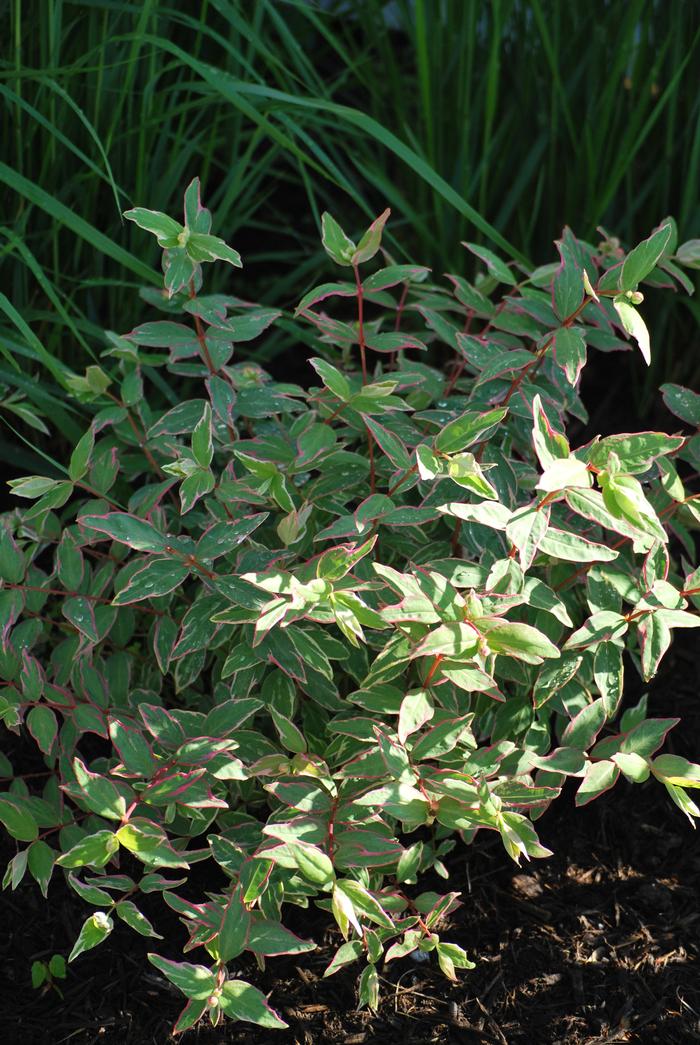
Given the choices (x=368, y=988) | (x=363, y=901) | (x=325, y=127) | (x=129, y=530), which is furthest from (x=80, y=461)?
(x=325, y=127)

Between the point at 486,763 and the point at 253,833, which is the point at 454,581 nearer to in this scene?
the point at 486,763

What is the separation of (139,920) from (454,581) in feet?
1.75

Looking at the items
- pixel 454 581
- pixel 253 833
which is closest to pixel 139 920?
pixel 253 833

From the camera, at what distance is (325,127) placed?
7.25ft

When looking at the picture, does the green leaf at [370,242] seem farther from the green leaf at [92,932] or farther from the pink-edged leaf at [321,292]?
the green leaf at [92,932]

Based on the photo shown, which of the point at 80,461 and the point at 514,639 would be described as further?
the point at 80,461

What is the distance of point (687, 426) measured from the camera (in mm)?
2141

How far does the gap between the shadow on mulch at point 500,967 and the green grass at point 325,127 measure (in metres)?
0.86

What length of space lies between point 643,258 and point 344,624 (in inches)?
20.3

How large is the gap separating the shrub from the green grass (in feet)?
0.87

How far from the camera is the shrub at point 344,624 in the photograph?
1.12 metres

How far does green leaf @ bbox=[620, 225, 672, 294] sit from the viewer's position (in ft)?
3.63

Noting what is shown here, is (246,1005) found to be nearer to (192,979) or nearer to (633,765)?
(192,979)

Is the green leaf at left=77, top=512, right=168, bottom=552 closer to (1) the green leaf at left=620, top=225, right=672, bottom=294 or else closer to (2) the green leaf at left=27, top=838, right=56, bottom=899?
(2) the green leaf at left=27, top=838, right=56, bottom=899
